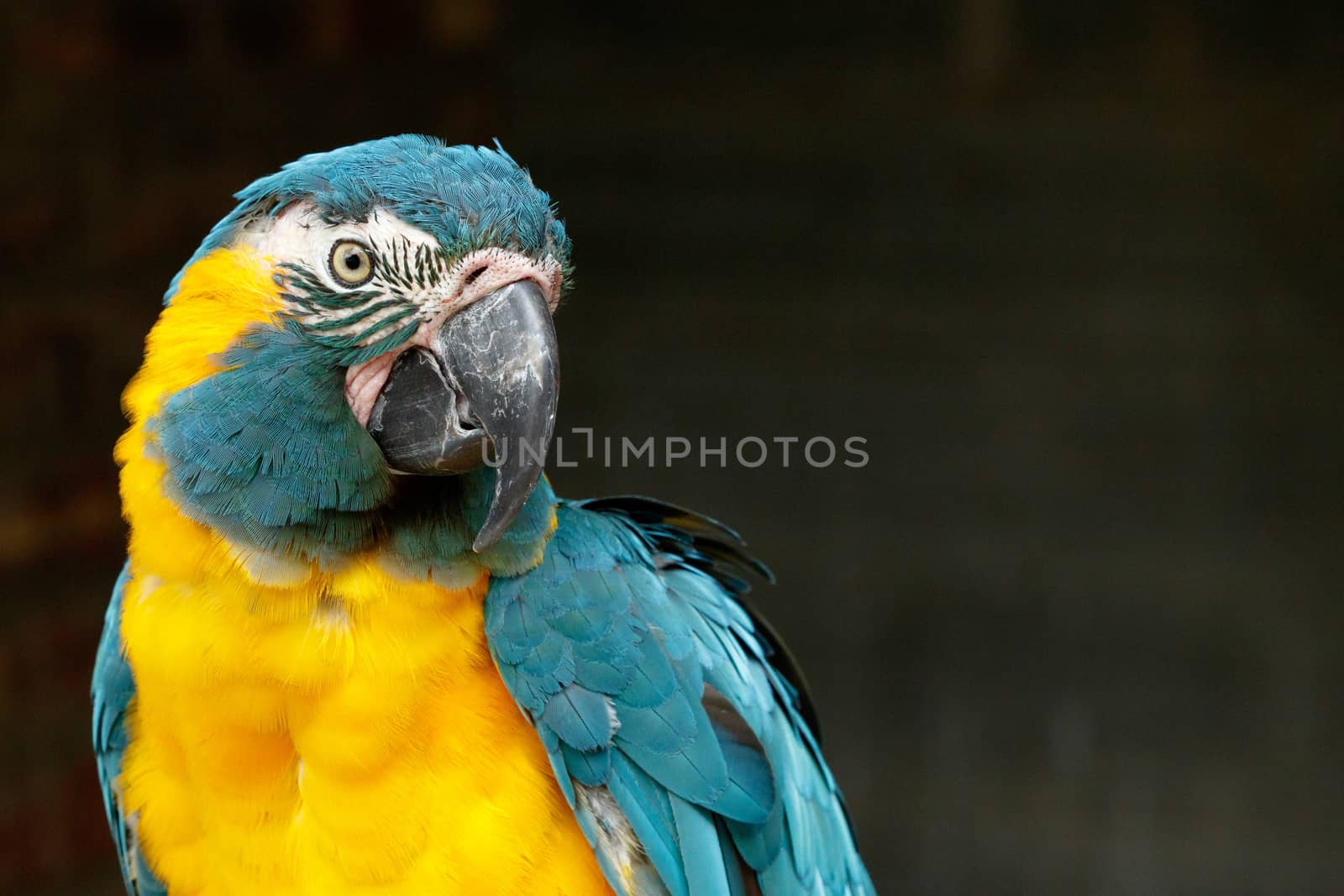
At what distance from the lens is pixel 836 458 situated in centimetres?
338

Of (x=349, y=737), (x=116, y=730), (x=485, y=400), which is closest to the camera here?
(x=485, y=400)

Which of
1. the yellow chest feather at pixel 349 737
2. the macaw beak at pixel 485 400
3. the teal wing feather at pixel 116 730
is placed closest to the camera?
the macaw beak at pixel 485 400

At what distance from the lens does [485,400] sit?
1119mm

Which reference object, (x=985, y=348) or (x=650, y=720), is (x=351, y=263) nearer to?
(x=650, y=720)

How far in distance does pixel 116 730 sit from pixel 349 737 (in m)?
0.39

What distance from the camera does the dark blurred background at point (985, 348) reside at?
10.5 ft

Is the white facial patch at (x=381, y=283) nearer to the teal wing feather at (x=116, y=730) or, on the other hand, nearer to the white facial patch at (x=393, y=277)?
the white facial patch at (x=393, y=277)

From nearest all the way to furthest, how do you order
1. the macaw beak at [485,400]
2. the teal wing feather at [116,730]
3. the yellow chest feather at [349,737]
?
the macaw beak at [485,400] < the yellow chest feather at [349,737] < the teal wing feather at [116,730]

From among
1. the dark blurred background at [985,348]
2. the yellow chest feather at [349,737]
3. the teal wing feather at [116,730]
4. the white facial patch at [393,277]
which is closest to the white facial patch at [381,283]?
the white facial patch at [393,277]

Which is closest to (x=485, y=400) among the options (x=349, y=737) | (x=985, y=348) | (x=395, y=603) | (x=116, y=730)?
(x=395, y=603)

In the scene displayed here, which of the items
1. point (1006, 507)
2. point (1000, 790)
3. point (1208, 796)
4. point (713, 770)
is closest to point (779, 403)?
point (1006, 507)

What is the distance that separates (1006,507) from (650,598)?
7.24 ft

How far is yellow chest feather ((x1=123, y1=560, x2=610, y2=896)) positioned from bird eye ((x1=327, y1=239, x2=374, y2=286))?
302 millimetres

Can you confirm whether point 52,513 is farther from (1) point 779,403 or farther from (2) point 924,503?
(2) point 924,503
